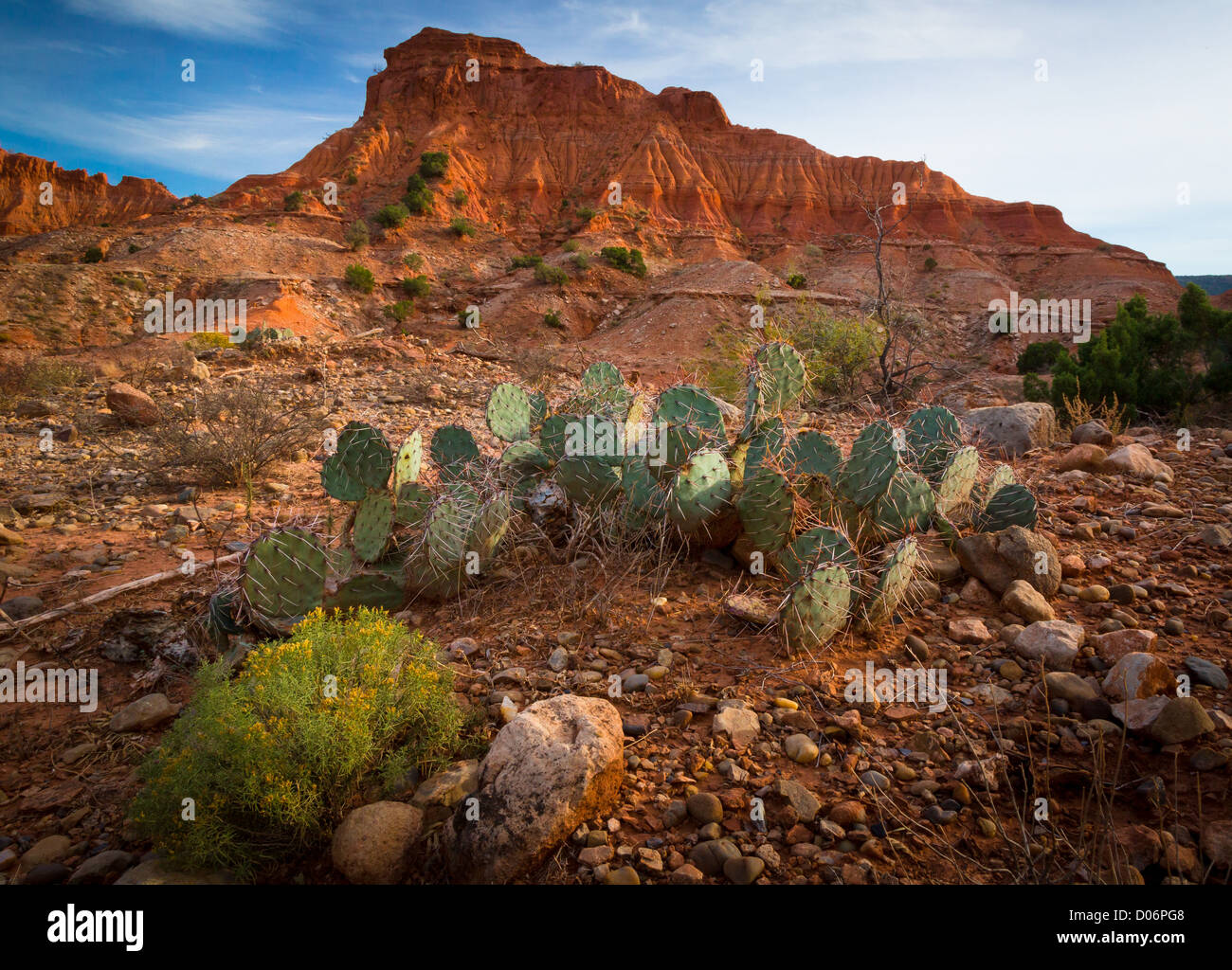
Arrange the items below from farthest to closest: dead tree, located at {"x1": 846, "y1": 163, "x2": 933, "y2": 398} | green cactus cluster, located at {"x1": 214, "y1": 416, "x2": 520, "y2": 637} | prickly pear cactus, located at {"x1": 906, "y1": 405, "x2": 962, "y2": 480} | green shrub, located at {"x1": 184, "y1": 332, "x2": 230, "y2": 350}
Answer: green shrub, located at {"x1": 184, "y1": 332, "x2": 230, "y2": 350} → dead tree, located at {"x1": 846, "y1": 163, "x2": 933, "y2": 398} → prickly pear cactus, located at {"x1": 906, "y1": 405, "x2": 962, "y2": 480} → green cactus cluster, located at {"x1": 214, "y1": 416, "x2": 520, "y2": 637}

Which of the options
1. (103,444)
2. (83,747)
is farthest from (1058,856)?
(103,444)

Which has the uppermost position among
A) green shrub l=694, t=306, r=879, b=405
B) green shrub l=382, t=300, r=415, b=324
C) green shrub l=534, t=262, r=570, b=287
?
green shrub l=534, t=262, r=570, b=287

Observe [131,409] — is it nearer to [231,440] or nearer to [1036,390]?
[231,440]

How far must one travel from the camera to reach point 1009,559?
12.0 ft

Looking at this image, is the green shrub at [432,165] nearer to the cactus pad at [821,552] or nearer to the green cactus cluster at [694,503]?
the green cactus cluster at [694,503]

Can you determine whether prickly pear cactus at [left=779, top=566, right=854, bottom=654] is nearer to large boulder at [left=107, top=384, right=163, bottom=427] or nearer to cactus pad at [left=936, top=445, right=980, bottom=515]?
cactus pad at [left=936, top=445, right=980, bottom=515]

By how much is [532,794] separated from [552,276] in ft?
73.6

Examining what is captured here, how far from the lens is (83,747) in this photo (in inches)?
115

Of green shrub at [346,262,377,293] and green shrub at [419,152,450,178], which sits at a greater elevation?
green shrub at [419,152,450,178]

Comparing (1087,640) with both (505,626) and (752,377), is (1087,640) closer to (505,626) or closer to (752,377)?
(752,377)

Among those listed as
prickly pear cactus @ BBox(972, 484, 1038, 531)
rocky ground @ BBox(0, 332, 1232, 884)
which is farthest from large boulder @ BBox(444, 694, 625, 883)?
prickly pear cactus @ BBox(972, 484, 1038, 531)

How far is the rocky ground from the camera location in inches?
81.2

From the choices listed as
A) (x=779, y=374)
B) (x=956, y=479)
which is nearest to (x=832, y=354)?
(x=779, y=374)

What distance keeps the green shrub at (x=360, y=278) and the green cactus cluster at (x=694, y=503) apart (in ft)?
60.8
